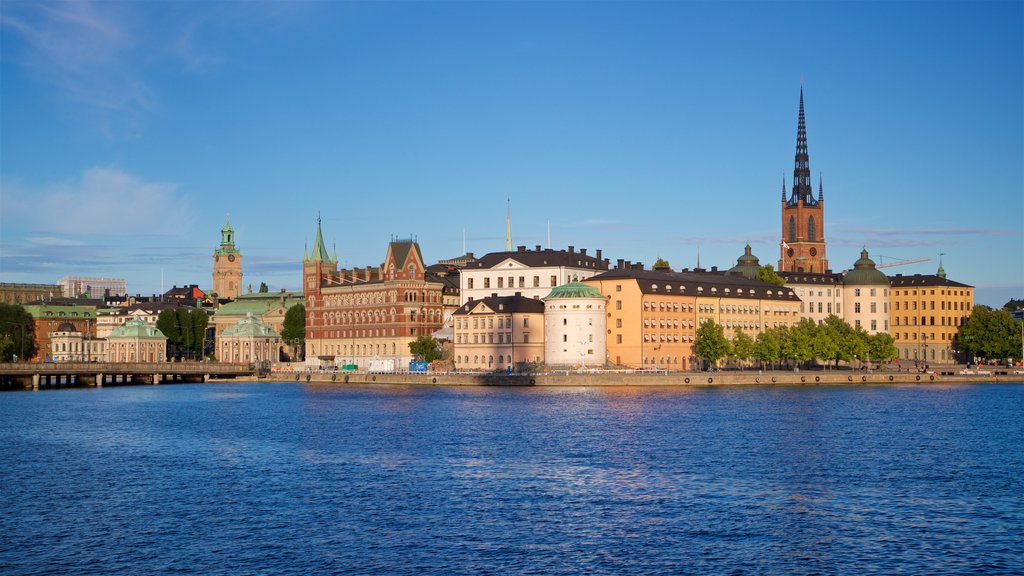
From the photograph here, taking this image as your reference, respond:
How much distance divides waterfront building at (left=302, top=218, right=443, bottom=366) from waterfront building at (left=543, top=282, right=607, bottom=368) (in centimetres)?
3118

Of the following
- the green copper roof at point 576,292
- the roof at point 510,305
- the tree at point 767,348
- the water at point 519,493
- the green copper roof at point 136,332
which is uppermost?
the green copper roof at point 576,292

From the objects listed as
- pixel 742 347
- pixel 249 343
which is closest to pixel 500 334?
pixel 742 347

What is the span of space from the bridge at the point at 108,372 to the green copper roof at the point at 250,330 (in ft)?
49.1

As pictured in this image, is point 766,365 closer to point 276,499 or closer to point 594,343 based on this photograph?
point 594,343

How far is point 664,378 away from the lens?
11762 cm

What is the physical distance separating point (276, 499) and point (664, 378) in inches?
3007

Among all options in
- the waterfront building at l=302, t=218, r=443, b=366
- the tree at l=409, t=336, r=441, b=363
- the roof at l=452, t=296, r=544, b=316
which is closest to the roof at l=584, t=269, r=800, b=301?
the roof at l=452, t=296, r=544, b=316

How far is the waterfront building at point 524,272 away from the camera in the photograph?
14875 cm

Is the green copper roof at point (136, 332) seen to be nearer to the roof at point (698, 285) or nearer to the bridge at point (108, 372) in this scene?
the bridge at point (108, 372)

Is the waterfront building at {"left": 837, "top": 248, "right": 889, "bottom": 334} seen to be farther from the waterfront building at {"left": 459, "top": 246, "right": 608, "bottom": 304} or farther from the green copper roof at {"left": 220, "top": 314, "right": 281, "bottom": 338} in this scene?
the green copper roof at {"left": 220, "top": 314, "right": 281, "bottom": 338}

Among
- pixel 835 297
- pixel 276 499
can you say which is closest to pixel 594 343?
pixel 835 297

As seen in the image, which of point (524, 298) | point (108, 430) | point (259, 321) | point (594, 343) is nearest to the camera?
point (108, 430)

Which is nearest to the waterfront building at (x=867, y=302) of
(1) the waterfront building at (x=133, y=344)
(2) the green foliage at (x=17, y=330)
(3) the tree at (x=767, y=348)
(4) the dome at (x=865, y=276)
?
(4) the dome at (x=865, y=276)

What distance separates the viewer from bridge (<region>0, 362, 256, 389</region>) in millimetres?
132375
